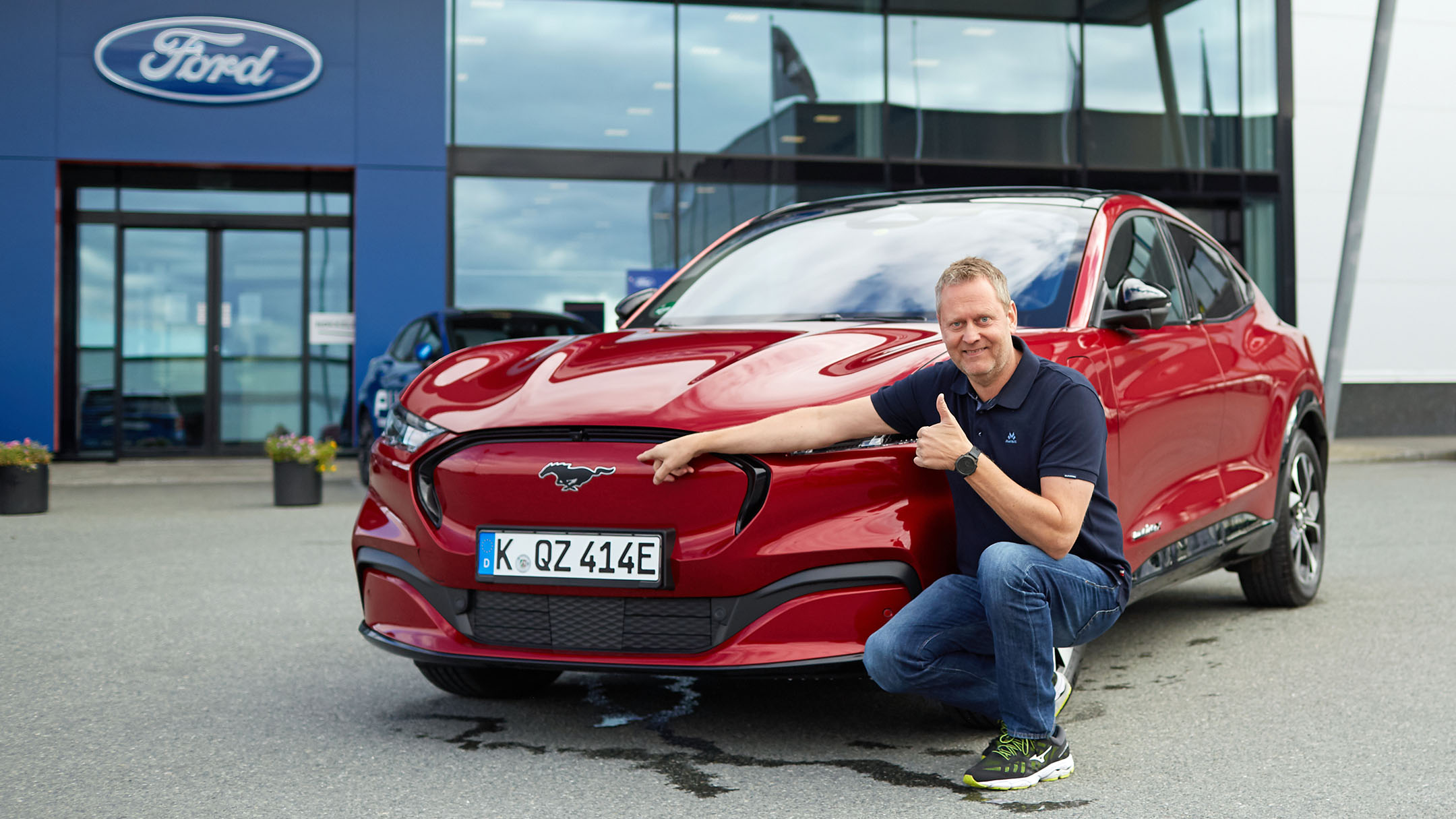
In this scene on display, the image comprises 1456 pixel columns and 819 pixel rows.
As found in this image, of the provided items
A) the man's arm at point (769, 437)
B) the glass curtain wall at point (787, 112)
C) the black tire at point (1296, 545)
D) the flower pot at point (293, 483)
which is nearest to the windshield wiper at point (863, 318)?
the man's arm at point (769, 437)

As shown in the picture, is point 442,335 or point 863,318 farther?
point 442,335

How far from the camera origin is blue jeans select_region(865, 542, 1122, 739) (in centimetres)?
306

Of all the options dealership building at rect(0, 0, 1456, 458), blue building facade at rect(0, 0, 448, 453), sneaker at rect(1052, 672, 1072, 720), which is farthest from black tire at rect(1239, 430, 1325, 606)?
blue building facade at rect(0, 0, 448, 453)

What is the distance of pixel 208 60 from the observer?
49.9ft

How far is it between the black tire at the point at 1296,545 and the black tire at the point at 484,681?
3.02m

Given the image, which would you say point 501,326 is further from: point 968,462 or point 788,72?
point 968,462

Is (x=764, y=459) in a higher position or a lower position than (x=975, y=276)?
lower

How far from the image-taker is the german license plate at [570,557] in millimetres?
3164

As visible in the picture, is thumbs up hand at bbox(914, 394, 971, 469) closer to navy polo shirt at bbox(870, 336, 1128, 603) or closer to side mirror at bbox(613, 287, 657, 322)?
navy polo shirt at bbox(870, 336, 1128, 603)

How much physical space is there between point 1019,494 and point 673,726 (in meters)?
1.34

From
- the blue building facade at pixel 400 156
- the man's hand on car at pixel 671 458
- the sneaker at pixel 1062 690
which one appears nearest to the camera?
the man's hand on car at pixel 671 458

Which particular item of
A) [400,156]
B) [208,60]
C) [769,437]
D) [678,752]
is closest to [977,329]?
[769,437]

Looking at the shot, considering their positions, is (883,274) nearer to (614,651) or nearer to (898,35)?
(614,651)

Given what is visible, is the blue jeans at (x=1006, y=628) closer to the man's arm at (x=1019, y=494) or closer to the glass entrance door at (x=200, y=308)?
the man's arm at (x=1019, y=494)
